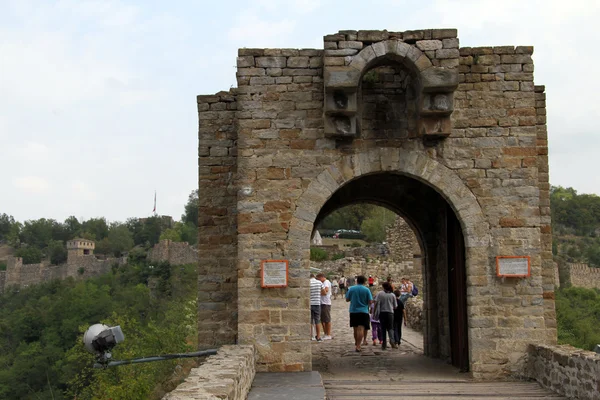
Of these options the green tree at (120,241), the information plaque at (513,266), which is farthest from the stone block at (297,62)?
the green tree at (120,241)

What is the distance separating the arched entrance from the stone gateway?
146 centimetres

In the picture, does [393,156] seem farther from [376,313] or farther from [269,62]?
[376,313]

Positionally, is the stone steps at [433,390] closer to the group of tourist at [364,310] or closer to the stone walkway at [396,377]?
the stone walkway at [396,377]

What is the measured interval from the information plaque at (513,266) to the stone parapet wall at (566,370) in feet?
2.56

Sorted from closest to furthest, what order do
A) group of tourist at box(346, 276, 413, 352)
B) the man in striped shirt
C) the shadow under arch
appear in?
the shadow under arch < group of tourist at box(346, 276, 413, 352) < the man in striped shirt

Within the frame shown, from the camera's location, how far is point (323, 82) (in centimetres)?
743

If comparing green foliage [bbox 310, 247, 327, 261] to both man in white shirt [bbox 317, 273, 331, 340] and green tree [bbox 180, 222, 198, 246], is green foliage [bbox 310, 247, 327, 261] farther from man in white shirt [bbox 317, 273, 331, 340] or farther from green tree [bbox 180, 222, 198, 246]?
green tree [bbox 180, 222, 198, 246]

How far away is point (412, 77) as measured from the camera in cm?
746

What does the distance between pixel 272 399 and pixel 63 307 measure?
38.1m

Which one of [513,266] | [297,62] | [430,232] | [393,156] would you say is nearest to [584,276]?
[430,232]

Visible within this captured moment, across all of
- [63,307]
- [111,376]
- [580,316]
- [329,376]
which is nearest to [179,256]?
[63,307]

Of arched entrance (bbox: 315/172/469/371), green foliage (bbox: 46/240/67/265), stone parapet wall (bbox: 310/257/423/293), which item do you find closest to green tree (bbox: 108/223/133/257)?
green foliage (bbox: 46/240/67/265)

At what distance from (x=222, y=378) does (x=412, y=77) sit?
166 inches

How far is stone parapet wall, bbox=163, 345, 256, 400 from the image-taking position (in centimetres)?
421
